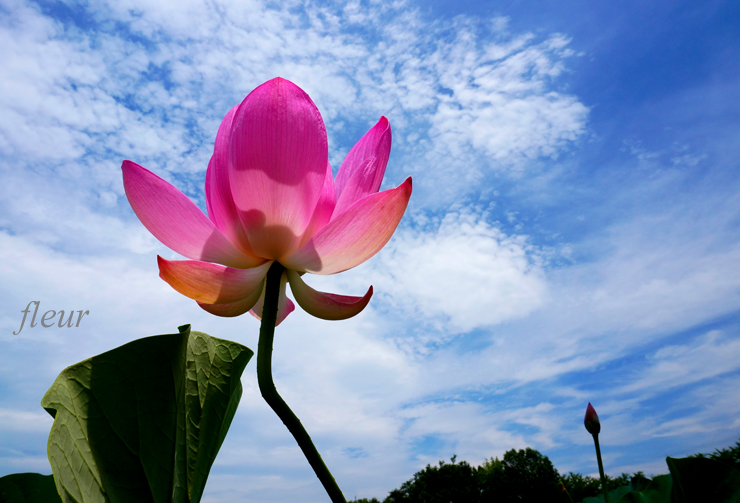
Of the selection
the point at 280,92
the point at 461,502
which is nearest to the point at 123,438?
the point at 280,92

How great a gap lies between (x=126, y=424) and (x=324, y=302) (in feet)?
1.31

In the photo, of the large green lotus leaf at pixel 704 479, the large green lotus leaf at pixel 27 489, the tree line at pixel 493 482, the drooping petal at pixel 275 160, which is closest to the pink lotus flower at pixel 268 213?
the drooping petal at pixel 275 160

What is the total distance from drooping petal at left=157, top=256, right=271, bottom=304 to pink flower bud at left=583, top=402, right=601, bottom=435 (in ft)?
6.12

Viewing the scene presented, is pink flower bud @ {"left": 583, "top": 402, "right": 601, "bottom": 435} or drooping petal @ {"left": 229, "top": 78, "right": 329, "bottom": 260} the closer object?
drooping petal @ {"left": 229, "top": 78, "right": 329, "bottom": 260}

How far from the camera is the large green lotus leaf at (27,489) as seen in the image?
0.99 meters

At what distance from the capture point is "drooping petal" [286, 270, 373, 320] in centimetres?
85

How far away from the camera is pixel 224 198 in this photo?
2.71ft

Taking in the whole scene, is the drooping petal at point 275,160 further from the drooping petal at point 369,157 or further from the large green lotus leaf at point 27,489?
the large green lotus leaf at point 27,489

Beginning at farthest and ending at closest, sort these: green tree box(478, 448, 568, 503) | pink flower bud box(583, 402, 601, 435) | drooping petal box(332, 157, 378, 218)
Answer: green tree box(478, 448, 568, 503), pink flower bud box(583, 402, 601, 435), drooping petal box(332, 157, 378, 218)

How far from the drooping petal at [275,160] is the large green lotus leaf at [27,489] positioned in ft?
2.53

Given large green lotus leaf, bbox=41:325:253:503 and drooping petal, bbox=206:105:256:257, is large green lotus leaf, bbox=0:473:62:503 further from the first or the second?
drooping petal, bbox=206:105:256:257

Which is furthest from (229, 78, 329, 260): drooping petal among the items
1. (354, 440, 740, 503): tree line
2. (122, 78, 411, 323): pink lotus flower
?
(354, 440, 740, 503): tree line

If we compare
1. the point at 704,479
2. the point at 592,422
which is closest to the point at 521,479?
the point at 592,422

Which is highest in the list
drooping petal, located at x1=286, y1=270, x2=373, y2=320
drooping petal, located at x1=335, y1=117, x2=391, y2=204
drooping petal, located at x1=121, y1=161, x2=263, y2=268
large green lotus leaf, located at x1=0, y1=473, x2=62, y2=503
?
drooping petal, located at x1=335, y1=117, x2=391, y2=204
